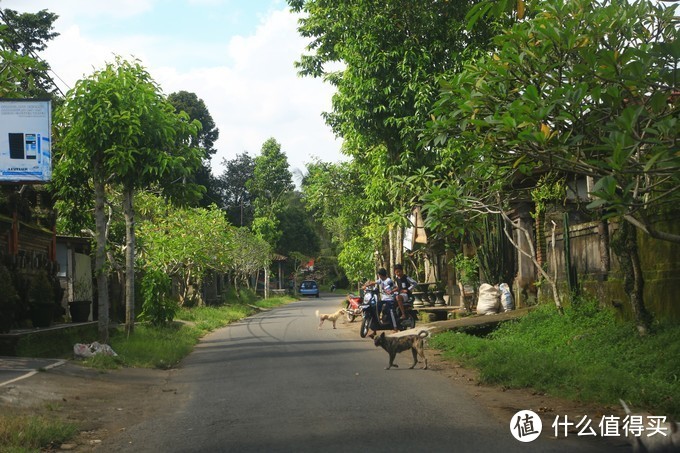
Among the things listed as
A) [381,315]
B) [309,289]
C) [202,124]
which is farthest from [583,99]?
[309,289]

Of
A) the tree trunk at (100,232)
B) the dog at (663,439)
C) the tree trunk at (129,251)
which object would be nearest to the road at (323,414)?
the dog at (663,439)

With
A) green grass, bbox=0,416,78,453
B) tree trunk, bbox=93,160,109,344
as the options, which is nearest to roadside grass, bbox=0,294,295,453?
green grass, bbox=0,416,78,453

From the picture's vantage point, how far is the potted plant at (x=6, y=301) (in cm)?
1512

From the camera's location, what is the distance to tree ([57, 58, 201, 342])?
50.5 feet

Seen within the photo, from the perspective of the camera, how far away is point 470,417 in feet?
26.1

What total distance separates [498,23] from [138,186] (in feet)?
27.7

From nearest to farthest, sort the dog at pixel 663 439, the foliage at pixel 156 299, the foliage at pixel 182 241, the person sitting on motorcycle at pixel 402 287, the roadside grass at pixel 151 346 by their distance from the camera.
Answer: the dog at pixel 663 439 < the roadside grass at pixel 151 346 < the person sitting on motorcycle at pixel 402 287 < the foliage at pixel 156 299 < the foliage at pixel 182 241

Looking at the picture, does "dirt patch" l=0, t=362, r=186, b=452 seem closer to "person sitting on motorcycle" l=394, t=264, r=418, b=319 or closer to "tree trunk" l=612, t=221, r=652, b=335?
"tree trunk" l=612, t=221, r=652, b=335

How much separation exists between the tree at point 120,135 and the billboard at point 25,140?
3.57 ft

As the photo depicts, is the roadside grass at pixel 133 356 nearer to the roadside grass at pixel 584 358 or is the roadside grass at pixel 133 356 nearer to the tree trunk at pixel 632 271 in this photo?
the roadside grass at pixel 584 358

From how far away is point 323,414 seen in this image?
8266 millimetres

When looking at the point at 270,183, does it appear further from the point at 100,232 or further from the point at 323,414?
the point at 323,414

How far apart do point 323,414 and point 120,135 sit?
920cm

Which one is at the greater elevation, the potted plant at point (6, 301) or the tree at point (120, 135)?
the tree at point (120, 135)
